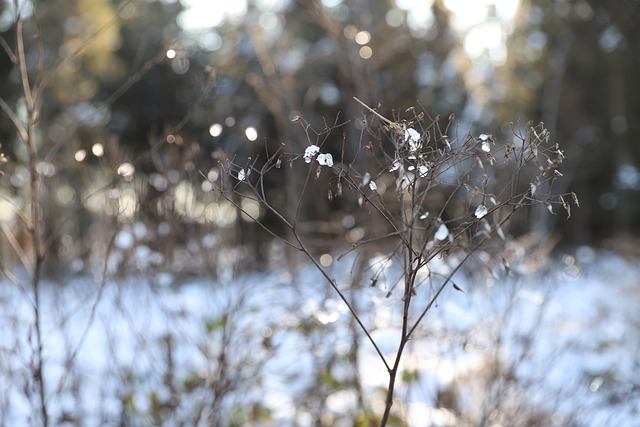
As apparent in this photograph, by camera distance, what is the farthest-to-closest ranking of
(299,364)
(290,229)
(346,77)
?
1. (346,77)
2. (299,364)
3. (290,229)

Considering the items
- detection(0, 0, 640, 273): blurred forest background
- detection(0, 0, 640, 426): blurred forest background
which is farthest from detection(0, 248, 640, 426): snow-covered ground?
detection(0, 0, 640, 273): blurred forest background

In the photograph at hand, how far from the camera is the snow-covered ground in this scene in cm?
315

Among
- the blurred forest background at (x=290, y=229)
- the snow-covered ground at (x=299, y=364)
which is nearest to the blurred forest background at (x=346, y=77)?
the blurred forest background at (x=290, y=229)

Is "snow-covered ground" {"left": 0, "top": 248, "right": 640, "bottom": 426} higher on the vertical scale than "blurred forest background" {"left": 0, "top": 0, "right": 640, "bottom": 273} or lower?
lower

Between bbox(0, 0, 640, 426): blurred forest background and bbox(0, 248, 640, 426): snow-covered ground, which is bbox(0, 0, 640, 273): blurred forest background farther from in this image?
bbox(0, 248, 640, 426): snow-covered ground

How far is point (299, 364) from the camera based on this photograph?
460cm

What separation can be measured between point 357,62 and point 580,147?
33.7ft

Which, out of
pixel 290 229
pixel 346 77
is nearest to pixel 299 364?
pixel 346 77

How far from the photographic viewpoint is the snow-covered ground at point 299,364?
3.15m

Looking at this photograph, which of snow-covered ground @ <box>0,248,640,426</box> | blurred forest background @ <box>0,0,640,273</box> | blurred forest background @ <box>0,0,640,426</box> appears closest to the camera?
blurred forest background @ <box>0,0,640,426</box>

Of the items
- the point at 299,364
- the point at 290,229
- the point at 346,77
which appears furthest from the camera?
the point at 346,77

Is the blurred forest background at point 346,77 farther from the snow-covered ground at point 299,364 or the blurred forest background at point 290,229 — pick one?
the snow-covered ground at point 299,364

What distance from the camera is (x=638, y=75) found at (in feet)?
46.9

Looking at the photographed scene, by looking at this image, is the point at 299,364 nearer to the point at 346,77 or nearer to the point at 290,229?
the point at 346,77
